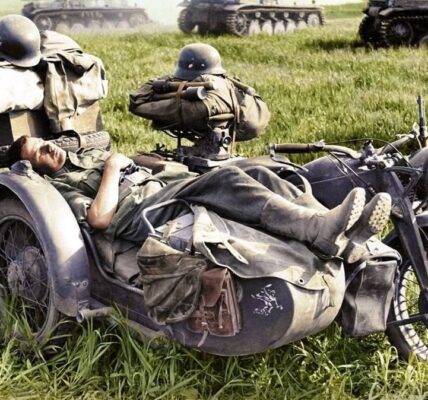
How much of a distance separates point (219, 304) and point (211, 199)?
584 mm

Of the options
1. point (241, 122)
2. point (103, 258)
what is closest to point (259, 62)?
point (241, 122)

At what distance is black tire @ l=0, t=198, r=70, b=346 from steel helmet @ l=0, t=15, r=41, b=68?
1332 millimetres

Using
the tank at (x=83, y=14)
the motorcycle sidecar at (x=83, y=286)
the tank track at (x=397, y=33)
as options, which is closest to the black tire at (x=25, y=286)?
the motorcycle sidecar at (x=83, y=286)

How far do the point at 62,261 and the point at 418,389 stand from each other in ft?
5.34

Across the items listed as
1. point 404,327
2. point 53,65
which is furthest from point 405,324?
point 53,65

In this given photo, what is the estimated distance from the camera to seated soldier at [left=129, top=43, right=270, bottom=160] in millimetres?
5023

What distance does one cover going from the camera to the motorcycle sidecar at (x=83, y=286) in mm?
3354

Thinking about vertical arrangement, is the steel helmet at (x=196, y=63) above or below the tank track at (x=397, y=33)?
above

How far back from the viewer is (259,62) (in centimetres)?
1659

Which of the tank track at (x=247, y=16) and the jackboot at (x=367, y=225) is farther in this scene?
the tank track at (x=247, y=16)

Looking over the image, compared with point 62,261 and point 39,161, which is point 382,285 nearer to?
point 62,261

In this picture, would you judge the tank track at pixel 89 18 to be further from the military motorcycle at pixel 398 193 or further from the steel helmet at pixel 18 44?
the military motorcycle at pixel 398 193

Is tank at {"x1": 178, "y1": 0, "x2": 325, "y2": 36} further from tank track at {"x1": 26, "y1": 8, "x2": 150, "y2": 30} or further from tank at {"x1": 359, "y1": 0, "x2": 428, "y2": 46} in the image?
tank at {"x1": 359, "y1": 0, "x2": 428, "y2": 46}

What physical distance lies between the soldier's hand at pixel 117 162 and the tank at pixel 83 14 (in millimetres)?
23369
